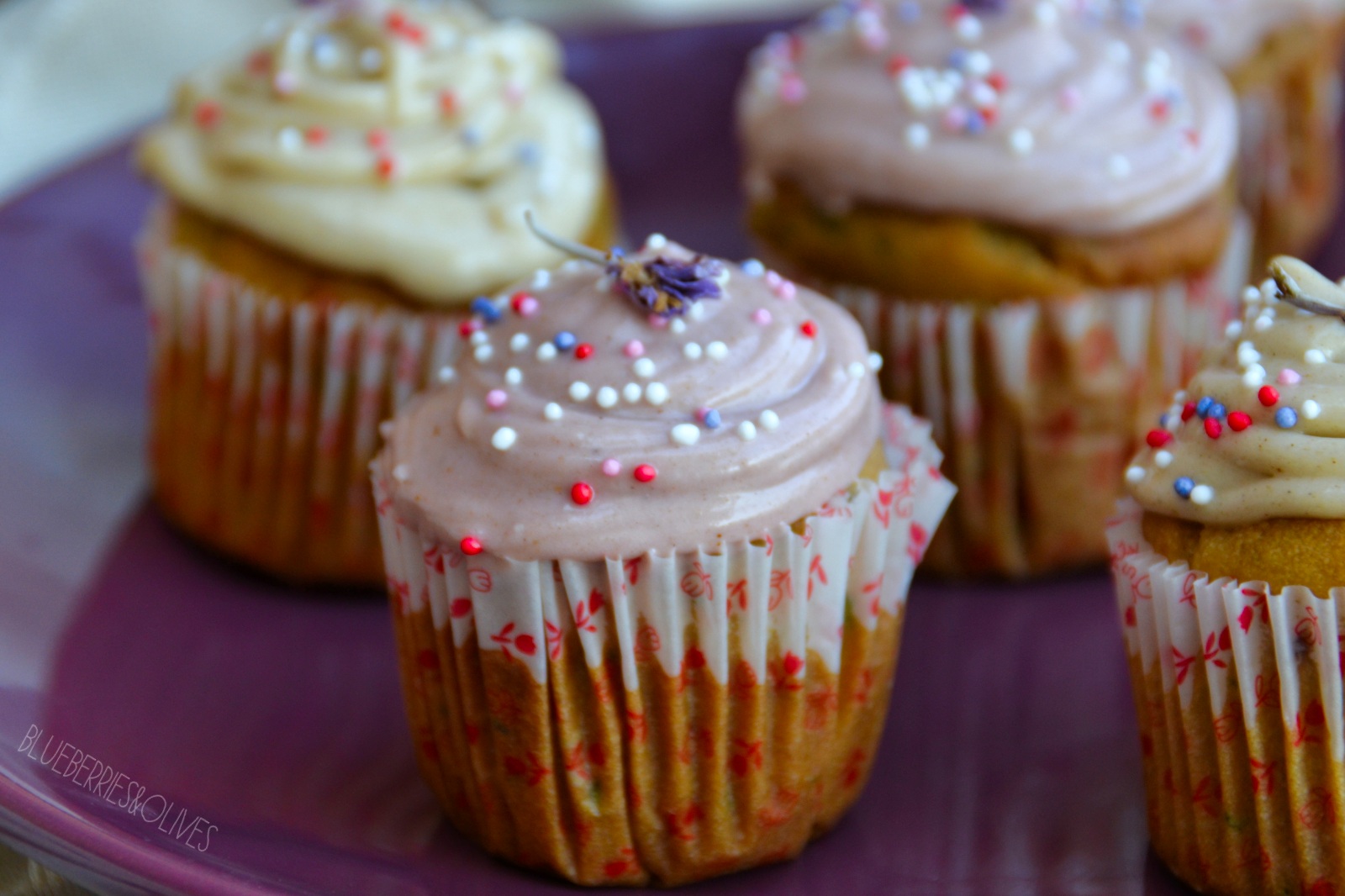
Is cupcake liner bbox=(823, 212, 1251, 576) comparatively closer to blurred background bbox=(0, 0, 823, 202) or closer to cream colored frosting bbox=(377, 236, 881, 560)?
cream colored frosting bbox=(377, 236, 881, 560)

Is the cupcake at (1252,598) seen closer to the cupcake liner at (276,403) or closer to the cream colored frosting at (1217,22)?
the cupcake liner at (276,403)

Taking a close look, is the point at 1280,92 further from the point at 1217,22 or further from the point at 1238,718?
the point at 1238,718

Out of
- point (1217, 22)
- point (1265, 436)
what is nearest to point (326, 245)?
point (1265, 436)

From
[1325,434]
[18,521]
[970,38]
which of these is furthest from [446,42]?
[1325,434]

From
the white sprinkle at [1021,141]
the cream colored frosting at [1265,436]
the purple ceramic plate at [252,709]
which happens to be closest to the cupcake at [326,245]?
the purple ceramic plate at [252,709]

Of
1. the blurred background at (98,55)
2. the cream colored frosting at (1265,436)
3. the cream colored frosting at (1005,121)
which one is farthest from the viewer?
the blurred background at (98,55)

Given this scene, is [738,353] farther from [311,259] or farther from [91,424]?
[91,424]

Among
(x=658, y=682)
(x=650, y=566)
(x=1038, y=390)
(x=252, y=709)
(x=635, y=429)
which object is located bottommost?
(x=252, y=709)
